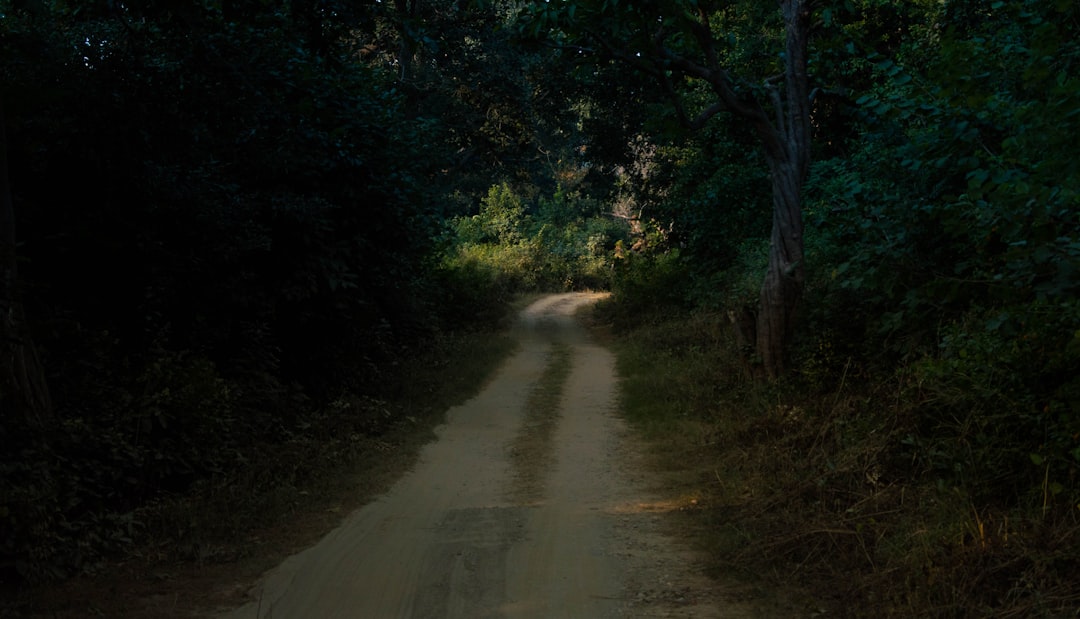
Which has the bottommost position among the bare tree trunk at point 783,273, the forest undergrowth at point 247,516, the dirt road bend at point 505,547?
the dirt road bend at point 505,547

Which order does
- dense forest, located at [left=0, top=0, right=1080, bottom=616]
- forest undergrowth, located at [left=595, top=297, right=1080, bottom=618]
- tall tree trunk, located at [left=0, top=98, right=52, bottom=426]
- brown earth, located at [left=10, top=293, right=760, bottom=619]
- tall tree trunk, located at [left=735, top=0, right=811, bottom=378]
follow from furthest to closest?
1. tall tree trunk, located at [left=735, top=0, right=811, bottom=378]
2. tall tree trunk, located at [left=0, top=98, right=52, bottom=426]
3. dense forest, located at [left=0, top=0, right=1080, bottom=616]
4. brown earth, located at [left=10, top=293, right=760, bottom=619]
5. forest undergrowth, located at [left=595, top=297, right=1080, bottom=618]

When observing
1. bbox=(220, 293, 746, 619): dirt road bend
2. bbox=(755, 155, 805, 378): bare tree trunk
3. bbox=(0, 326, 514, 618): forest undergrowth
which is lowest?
bbox=(220, 293, 746, 619): dirt road bend

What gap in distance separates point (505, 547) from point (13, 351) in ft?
12.9

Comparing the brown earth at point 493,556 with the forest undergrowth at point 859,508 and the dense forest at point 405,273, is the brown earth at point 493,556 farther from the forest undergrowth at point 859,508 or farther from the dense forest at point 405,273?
the dense forest at point 405,273

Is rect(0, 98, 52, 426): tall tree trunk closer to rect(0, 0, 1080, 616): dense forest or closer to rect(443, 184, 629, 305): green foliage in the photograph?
rect(0, 0, 1080, 616): dense forest

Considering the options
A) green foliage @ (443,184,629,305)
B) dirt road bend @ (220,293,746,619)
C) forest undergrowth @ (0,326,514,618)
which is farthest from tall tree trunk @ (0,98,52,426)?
green foliage @ (443,184,629,305)

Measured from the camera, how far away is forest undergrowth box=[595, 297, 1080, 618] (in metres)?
4.78

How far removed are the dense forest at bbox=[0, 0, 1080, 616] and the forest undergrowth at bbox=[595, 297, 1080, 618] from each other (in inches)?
1.1

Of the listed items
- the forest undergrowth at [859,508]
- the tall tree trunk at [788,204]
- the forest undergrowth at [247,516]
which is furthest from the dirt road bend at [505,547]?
the tall tree trunk at [788,204]

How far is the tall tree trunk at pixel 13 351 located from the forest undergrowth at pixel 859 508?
5.20 m

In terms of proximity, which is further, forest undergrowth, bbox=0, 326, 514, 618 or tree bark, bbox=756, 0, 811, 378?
tree bark, bbox=756, 0, 811, 378

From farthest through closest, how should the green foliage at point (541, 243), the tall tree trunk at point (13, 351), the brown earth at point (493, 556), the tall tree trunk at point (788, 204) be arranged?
the green foliage at point (541, 243), the tall tree trunk at point (788, 204), the tall tree trunk at point (13, 351), the brown earth at point (493, 556)

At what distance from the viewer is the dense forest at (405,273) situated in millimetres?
5566

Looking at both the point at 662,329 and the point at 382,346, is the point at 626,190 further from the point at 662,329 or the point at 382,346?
the point at 382,346
